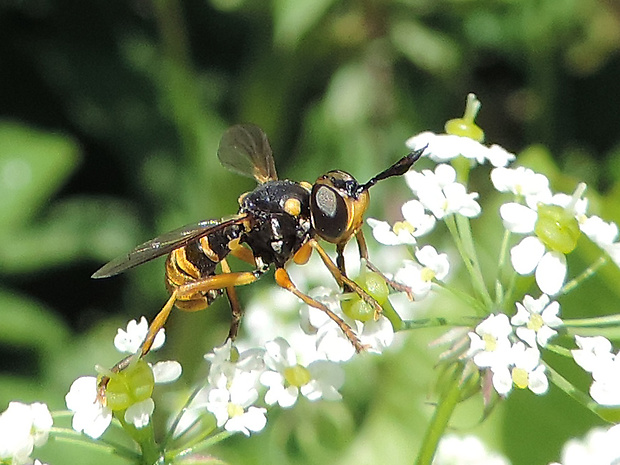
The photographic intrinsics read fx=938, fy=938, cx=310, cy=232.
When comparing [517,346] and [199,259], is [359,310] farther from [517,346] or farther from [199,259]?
[199,259]

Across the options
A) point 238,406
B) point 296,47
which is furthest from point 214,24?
point 238,406

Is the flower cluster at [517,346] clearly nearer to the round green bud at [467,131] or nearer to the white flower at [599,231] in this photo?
the white flower at [599,231]

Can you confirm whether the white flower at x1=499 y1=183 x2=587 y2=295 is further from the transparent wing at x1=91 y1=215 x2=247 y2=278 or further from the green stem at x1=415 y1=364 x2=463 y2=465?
the transparent wing at x1=91 y1=215 x2=247 y2=278

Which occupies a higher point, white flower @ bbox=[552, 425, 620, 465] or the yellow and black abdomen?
the yellow and black abdomen

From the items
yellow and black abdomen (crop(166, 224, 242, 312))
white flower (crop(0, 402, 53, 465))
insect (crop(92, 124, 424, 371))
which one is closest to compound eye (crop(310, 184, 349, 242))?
insect (crop(92, 124, 424, 371))

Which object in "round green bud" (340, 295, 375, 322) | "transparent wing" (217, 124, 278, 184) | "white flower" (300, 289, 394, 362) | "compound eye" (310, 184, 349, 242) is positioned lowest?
"white flower" (300, 289, 394, 362)

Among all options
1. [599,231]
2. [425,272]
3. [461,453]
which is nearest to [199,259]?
[425,272]
